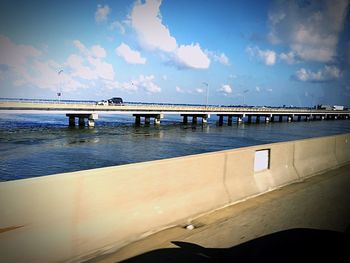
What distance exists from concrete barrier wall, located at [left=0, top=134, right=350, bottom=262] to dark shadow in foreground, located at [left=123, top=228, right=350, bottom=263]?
0.63 meters

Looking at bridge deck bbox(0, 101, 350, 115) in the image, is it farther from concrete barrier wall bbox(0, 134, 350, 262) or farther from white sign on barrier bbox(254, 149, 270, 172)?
concrete barrier wall bbox(0, 134, 350, 262)

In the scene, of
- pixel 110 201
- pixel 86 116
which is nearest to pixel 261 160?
pixel 110 201

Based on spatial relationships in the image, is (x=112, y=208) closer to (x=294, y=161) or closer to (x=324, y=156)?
(x=294, y=161)

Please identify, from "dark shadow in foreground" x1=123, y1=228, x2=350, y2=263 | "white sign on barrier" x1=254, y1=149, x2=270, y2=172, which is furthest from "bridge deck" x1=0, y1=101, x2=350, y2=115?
"dark shadow in foreground" x1=123, y1=228, x2=350, y2=263

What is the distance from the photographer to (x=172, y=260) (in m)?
4.22

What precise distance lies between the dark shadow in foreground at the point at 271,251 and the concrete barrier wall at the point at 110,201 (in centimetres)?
63

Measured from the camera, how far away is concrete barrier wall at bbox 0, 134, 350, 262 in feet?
12.1

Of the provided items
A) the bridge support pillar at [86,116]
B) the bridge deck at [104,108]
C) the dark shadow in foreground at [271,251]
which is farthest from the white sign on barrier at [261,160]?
the bridge support pillar at [86,116]

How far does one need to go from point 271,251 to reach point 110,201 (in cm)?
243

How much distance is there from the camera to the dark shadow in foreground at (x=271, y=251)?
14.1 ft

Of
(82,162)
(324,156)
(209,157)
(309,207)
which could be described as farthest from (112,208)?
(82,162)

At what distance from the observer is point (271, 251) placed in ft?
15.0

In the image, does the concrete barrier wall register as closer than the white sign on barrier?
Yes

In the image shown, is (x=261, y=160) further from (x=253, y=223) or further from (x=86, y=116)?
(x=86, y=116)
